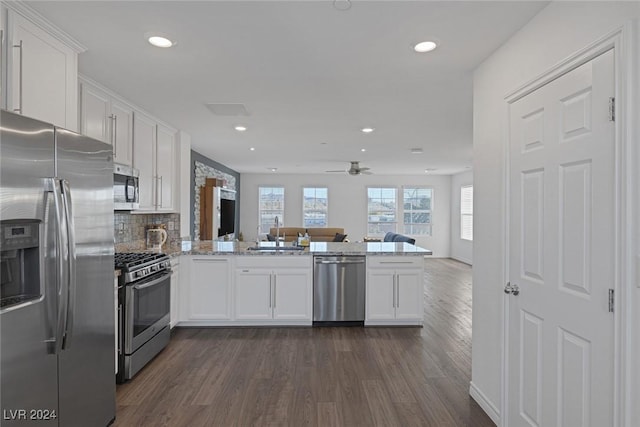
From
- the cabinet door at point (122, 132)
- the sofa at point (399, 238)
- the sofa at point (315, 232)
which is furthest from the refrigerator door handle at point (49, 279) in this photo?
the sofa at point (315, 232)

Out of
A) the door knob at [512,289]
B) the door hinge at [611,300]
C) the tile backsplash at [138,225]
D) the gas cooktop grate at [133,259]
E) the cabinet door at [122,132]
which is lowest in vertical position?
the door knob at [512,289]

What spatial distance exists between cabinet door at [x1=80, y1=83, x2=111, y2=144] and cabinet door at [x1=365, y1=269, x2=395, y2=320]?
305cm

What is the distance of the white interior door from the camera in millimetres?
1465

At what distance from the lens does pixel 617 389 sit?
1.38 meters

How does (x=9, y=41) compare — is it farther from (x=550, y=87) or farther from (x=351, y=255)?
(x=351, y=255)

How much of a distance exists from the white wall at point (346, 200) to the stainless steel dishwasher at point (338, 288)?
6544mm

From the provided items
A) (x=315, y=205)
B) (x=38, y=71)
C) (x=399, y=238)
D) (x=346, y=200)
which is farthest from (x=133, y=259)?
(x=346, y=200)

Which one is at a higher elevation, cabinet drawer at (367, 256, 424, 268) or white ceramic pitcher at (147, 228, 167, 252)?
white ceramic pitcher at (147, 228, 167, 252)

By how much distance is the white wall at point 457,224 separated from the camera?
31.2 feet

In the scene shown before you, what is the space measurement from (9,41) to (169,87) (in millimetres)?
1353

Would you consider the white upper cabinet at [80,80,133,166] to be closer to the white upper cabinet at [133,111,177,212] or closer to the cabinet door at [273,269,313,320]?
the white upper cabinet at [133,111,177,212]


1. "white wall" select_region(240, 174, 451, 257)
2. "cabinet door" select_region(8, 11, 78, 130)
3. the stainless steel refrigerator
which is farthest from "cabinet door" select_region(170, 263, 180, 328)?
"white wall" select_region(240, 174, 451, 257)

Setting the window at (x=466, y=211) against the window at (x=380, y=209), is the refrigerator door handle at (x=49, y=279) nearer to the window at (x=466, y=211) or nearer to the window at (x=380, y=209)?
the window at (x=466, y=211)

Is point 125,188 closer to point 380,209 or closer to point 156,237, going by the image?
point 156,237
